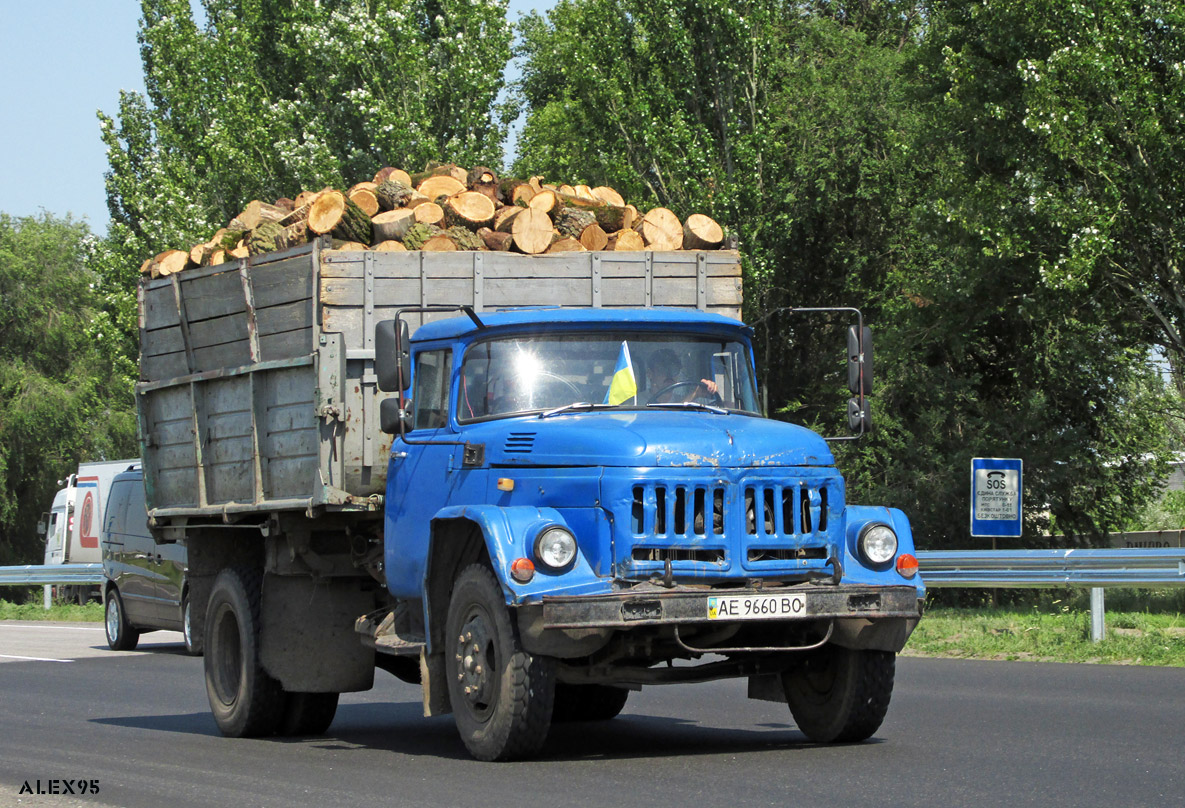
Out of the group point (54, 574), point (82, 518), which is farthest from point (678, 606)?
point (82, 518)

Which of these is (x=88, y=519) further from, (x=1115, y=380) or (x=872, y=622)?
(x=872, y=622)

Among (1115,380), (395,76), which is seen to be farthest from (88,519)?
(1115,380)

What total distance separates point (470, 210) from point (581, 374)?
387 cm

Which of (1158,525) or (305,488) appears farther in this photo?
(1158,525)

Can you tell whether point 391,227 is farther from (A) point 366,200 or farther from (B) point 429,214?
(A) point 366,200

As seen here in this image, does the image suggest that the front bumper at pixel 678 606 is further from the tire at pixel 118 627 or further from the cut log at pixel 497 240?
the tire at pixel 118 627

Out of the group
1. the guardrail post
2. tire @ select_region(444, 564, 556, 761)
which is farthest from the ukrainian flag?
the guardrail post

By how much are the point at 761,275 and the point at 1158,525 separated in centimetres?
2740

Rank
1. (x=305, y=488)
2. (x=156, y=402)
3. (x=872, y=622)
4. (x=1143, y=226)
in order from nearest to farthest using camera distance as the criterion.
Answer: (x=872, y=622), (x=305, y=488), (x=156, y=402), (x=1143, y=226)

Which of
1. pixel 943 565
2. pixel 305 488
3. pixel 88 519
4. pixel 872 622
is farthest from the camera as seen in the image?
pixel 88 519

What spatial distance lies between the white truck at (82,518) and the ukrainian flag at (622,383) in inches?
857

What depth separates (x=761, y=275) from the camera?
33781 millimetres

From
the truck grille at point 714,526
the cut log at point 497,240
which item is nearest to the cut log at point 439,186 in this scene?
the cut log at point 497,240

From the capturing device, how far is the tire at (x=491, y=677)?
8312mm
